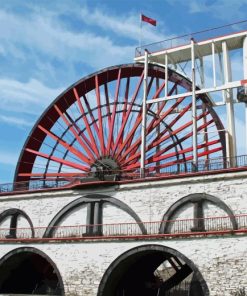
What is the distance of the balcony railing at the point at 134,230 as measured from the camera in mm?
19945

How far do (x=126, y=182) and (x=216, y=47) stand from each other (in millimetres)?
11920

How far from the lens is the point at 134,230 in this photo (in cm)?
2277

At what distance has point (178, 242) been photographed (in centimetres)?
2047

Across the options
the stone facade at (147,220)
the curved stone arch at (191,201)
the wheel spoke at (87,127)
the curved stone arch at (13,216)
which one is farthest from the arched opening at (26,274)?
the wheel spoke at (87,127)

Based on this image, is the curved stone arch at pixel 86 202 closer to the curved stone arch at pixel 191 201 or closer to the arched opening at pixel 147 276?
the curved stone arch at pixel 191 201

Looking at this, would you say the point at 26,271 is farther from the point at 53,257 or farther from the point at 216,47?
the point at 216,47

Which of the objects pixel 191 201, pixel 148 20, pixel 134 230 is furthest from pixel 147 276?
pixel 148 20

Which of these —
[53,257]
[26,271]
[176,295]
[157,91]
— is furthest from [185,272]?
[157,91]

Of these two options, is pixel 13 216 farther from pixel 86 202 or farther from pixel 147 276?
pixel 147 276

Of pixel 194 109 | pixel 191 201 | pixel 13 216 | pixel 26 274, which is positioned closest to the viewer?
pixel 191 201

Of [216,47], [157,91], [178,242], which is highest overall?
[216,47]

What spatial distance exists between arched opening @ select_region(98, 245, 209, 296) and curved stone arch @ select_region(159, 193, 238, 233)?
137cm

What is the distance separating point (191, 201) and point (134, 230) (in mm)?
3491

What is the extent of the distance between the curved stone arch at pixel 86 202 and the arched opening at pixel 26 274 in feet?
5.85
